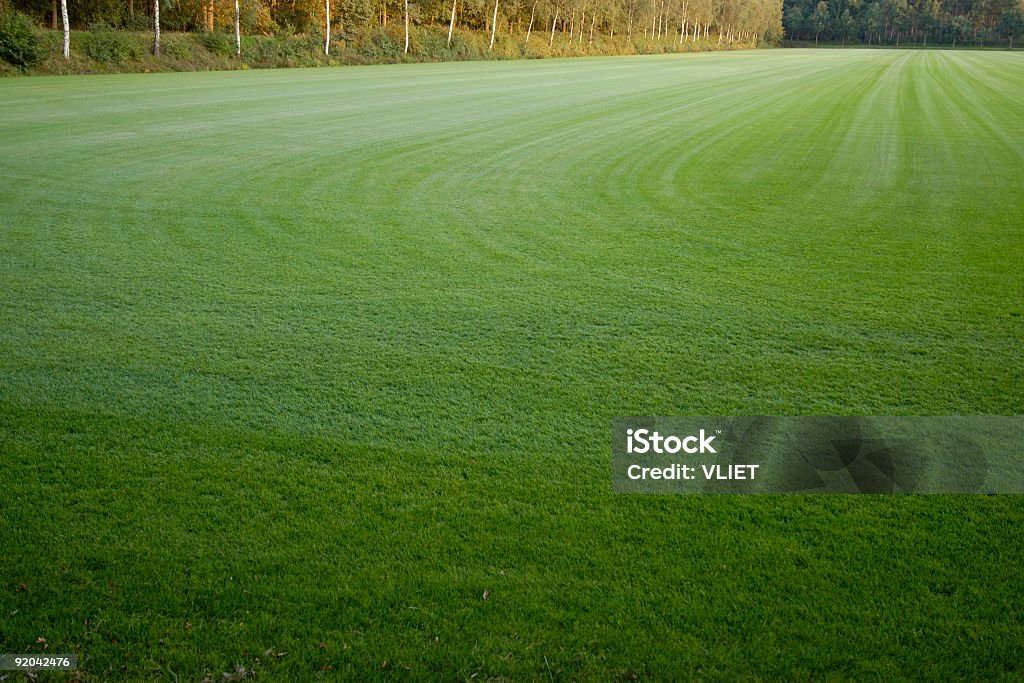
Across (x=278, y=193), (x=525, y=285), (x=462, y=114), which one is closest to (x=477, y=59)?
(x=462, y=114)

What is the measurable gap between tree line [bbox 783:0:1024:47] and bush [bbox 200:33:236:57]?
10405 cm

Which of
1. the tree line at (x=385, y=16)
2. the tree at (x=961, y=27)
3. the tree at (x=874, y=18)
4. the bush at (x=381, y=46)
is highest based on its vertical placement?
the tree at (x=874, y=18)

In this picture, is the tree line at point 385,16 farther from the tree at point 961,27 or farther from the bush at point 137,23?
the tree at point 961,27

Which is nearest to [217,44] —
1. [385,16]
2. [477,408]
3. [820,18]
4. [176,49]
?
[176,49]

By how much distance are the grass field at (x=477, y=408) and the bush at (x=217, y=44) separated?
2926 centimetres

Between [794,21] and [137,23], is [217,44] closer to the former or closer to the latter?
[137,23]

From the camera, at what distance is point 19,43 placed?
28484 mm

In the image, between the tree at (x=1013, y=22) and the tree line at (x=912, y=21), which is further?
the tree line at (x=912, y=21)

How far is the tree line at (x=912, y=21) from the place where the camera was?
110 m

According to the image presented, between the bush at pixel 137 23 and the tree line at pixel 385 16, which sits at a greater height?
the tree line at pixel 385 16

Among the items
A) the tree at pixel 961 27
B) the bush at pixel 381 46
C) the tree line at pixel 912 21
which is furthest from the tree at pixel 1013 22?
the bush at pixel 381 46

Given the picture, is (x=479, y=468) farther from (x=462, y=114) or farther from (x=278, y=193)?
(x=462, y=114)

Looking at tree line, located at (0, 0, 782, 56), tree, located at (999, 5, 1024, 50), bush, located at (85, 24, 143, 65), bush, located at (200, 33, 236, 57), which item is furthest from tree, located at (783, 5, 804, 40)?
bush, located at (85, 24, 143, 65)

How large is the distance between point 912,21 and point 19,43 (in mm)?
119243
